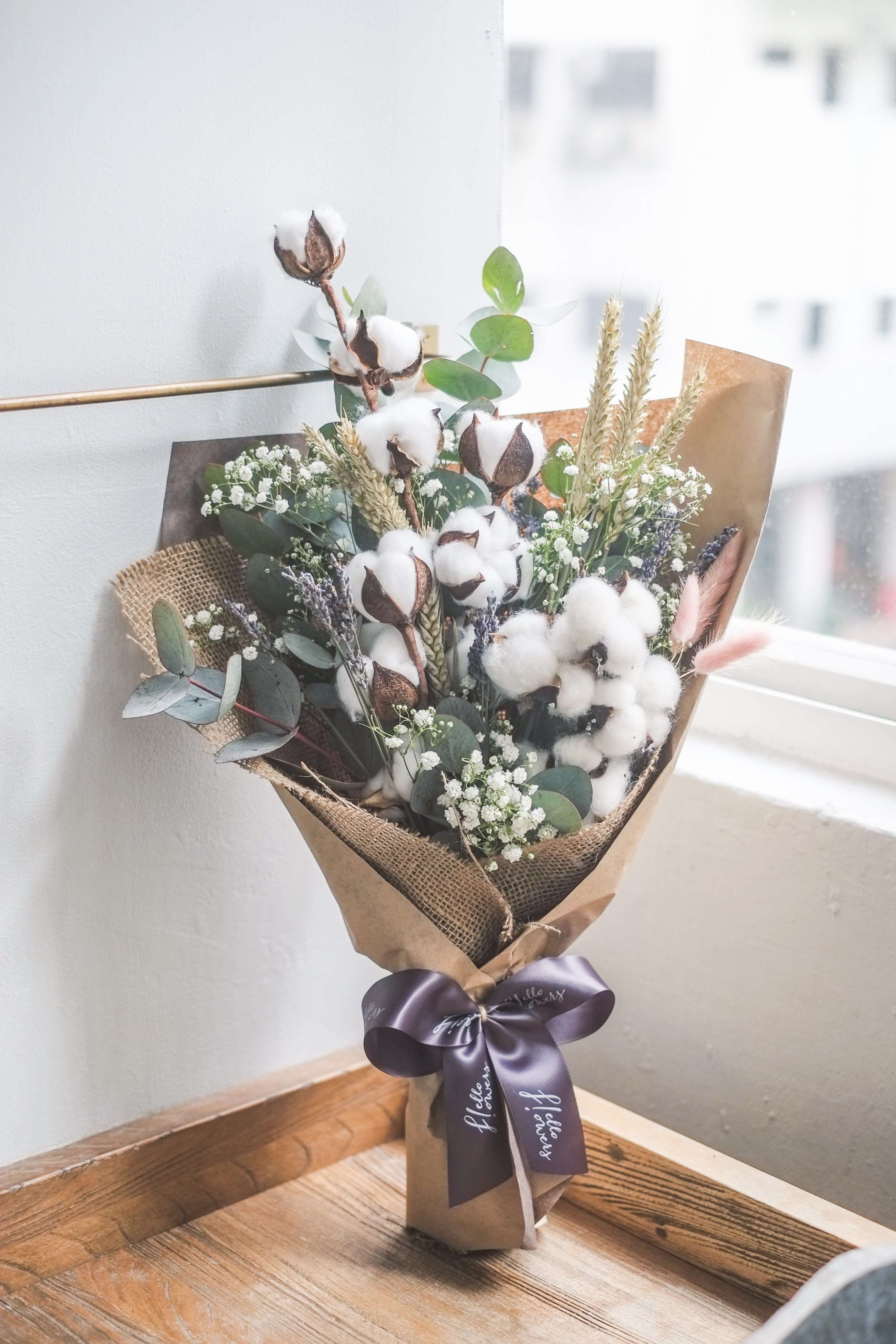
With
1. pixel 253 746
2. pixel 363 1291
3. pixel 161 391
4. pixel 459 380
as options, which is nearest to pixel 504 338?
pixel 459 380

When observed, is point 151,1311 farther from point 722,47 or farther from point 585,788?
point 722,47

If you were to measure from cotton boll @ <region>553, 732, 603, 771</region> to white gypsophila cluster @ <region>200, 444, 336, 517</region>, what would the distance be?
0.78 ft

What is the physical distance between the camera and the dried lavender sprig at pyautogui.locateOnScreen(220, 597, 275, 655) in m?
0.81

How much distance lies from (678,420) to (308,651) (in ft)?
1.01

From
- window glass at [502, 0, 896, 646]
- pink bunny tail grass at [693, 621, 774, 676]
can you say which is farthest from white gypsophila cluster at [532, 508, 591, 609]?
window glass at [502, 0, 896, 646]

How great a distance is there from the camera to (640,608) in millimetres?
750

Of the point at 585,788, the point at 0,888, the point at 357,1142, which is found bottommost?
the point at 357,1142

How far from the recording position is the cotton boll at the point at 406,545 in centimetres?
75

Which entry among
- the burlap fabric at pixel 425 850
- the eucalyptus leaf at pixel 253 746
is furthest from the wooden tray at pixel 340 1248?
the eucalyptus leaf at pixel 253 746

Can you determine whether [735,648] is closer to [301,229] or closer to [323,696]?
[323,696]

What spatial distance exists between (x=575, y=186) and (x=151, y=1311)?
1.29 metres

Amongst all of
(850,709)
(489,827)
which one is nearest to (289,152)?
(489,827)

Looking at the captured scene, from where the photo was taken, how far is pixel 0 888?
0.84 metres

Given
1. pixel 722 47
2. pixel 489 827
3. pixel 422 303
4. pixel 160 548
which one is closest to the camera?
pixel 489 827
